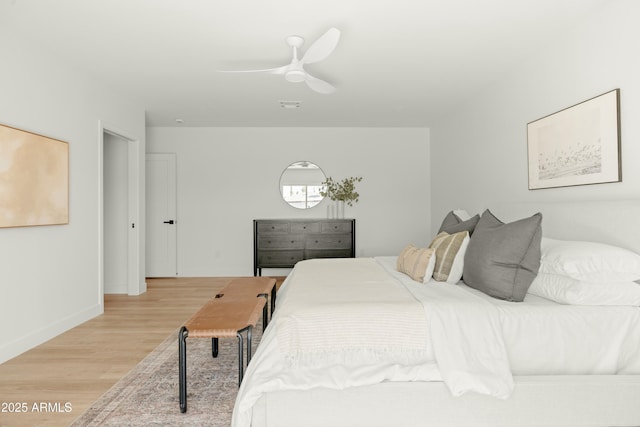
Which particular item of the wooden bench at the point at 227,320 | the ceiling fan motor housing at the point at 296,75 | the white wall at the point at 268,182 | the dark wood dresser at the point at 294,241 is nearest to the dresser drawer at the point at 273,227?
the dark wood dresser at the point at 294,241

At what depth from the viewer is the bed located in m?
1.65

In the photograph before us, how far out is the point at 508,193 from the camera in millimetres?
3621

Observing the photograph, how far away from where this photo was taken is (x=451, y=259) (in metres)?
2.47

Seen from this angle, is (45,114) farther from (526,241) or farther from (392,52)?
(526,241)

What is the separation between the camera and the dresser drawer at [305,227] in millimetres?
5367


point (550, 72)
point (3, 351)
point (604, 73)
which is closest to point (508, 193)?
point (550, 72)

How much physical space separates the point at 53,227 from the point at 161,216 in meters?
2.78

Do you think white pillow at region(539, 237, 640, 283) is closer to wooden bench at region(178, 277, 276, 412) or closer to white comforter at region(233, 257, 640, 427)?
white comforter at region(233, 257, 640, 427)

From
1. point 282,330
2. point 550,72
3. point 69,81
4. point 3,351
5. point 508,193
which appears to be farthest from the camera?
point 508,193

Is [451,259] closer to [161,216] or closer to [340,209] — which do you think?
[340,209]

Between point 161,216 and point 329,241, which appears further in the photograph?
point 161,216

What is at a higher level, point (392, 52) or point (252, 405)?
point (392, 52)

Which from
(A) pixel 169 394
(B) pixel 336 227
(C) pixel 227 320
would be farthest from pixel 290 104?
(A) pixel 169 394

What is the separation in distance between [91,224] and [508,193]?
Answer: 4.12 metres
